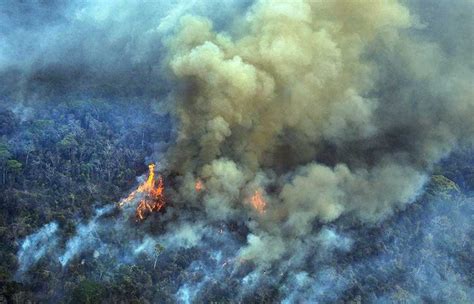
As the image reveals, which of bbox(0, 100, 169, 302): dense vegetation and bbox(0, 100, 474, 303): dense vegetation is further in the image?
bbox(0, 100, 169, 302): dense vegetation

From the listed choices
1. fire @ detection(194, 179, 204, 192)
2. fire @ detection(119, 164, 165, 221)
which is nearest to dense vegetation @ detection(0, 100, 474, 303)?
fire @ detection(119, 164, 165, 221)

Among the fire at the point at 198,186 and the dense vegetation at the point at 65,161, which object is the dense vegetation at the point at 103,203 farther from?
the fire at the point at 198,186

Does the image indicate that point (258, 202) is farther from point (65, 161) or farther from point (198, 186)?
point (65, 161)

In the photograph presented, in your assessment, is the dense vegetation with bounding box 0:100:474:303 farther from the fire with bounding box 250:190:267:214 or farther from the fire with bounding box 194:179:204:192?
the fire with bounding box 250:190:267:214

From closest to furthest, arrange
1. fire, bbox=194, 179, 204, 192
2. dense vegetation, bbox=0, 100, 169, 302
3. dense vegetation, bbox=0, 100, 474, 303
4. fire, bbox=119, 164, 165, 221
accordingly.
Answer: dense vegetation, bbox=0, 100, 474, 303 < dense vegetation, bbox=0, 100, 169, 302 < fire, bbox=119, 164, 165, 221 < fire, bbox=194, 179, 204, 192

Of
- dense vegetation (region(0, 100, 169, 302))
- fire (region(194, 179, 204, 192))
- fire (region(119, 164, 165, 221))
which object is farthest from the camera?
fire (region(194, 179, 204, 192))

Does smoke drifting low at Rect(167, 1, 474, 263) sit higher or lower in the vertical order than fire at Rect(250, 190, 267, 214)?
higher
